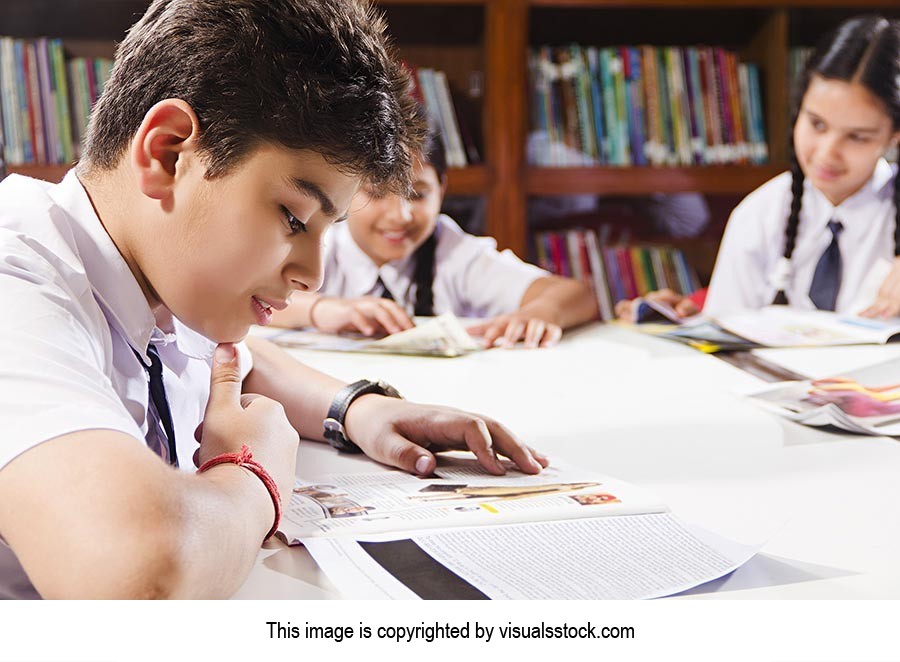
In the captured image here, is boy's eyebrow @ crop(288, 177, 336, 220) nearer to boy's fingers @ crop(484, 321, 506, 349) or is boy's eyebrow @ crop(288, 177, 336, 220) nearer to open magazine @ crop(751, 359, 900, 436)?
open magazine @ crop(751, 359, 900, 436)

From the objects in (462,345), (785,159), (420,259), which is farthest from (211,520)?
(785,159)

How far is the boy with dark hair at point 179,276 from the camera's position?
41 cm

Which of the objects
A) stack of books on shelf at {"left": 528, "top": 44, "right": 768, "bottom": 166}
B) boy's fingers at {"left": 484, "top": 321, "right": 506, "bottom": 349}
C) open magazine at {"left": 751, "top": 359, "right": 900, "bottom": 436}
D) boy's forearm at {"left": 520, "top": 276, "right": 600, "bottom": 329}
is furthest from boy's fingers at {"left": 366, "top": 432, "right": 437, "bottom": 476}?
stack of books on shelf at {"left": 528, "top": 44, "right": 768, "bottom": 166}

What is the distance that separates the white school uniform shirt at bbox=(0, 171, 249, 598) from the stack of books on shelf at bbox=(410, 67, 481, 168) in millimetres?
1313

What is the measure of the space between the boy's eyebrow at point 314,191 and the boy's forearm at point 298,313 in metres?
0.78

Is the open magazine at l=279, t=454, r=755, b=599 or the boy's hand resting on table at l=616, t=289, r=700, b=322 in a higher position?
the open magazine at l=279, t=454, r=755, b=599

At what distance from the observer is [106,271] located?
1.85 feet

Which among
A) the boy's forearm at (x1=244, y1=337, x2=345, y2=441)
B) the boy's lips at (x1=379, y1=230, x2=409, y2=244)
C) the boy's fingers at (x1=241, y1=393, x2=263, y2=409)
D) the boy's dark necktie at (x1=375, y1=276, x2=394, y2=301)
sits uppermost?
the boy's fingers at (x1=241, y1=393, x2=263, y2=409)

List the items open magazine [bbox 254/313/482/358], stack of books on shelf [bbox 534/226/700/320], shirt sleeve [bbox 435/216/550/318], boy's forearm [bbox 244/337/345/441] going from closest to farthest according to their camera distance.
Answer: boy's forearm [bbox 244/337/345/441] → open magazine [bbox 254/313/482/358] → shirt sleeve [bbox 435/216/550/318] → stack of books on shelf [bbox 534/226/700/320]

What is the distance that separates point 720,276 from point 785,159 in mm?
452

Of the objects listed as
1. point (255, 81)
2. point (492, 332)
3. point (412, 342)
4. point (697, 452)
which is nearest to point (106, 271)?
point (255, 81)

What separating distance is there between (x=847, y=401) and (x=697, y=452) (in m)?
0.22

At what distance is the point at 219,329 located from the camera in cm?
61

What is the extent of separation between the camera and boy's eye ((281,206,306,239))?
552mm
